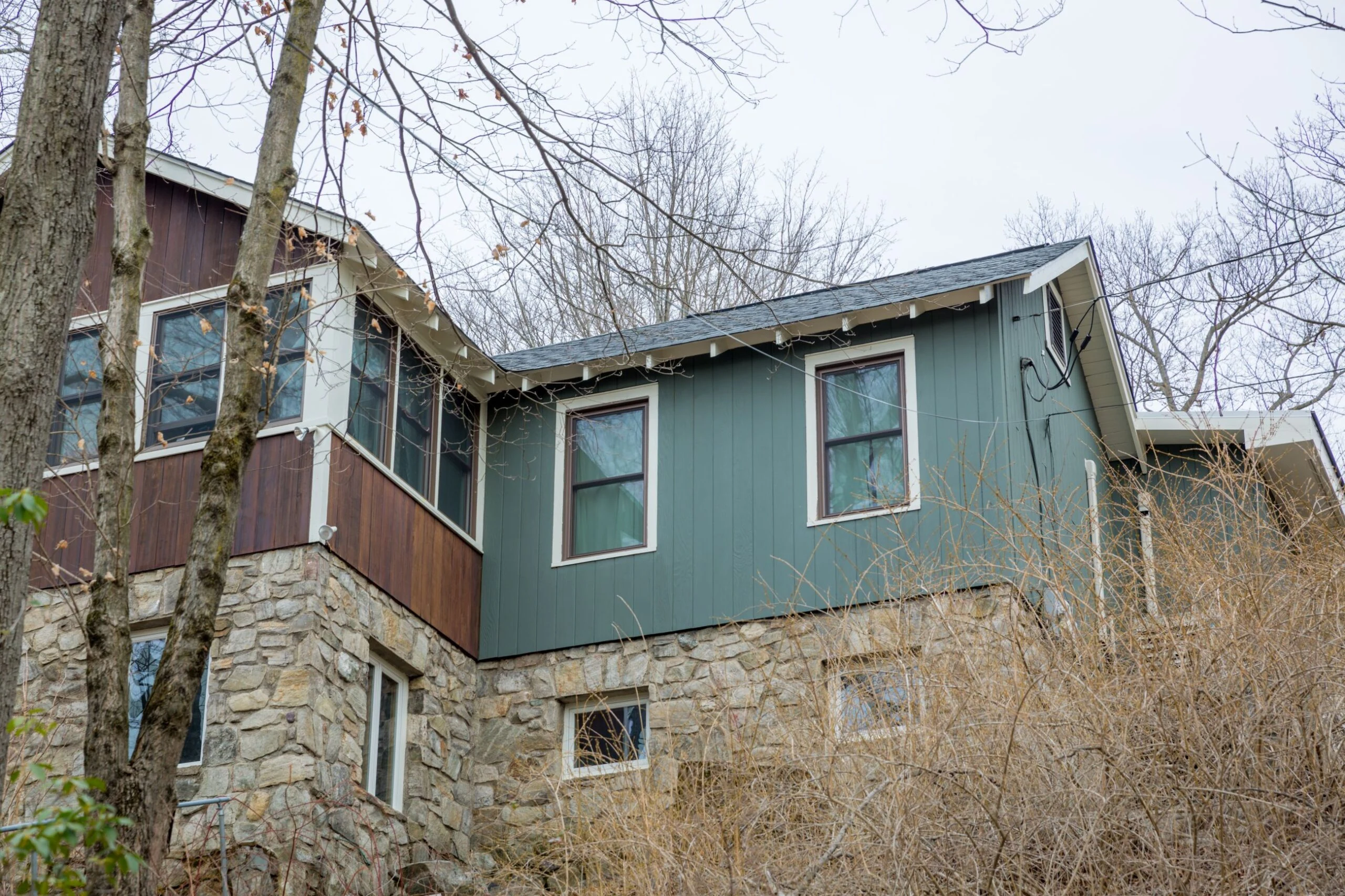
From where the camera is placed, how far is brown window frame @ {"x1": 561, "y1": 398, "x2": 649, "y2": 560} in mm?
11930

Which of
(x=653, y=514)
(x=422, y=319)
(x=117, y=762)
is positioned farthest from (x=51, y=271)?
(x=653, y=514)

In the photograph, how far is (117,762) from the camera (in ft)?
18.6

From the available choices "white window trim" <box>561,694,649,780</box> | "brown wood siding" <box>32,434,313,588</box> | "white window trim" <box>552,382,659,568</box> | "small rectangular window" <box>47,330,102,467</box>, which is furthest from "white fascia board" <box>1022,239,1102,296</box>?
"small rectangular window" <box>47,330,102,467</box>

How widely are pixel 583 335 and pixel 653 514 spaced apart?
9425 millimetres

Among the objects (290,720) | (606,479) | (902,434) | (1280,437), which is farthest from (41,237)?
(1280,437)

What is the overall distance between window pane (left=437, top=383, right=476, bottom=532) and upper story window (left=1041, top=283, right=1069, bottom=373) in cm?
507

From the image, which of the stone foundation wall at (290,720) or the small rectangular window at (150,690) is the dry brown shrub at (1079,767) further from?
the small rectangular window at (150,690)

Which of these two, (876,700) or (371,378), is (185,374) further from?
(876,700)

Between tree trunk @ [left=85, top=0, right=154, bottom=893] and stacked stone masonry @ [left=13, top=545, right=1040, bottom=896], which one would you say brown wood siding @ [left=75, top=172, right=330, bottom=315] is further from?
tree trunk @ [left=85, top=0, right=154, bottom=893]

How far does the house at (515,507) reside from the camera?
32.4 feet

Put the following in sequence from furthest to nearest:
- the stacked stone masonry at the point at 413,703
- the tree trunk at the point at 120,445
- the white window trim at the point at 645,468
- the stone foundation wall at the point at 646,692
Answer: the white window trim at the point at 645,468
the stone foundation wall at the point at 646,692
the stacked stone masonry at the point at 413,703
the tree trunk at the point at 120,445

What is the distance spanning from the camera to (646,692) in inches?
449

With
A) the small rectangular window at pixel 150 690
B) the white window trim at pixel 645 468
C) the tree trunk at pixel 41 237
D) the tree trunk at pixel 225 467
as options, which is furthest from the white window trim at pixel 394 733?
the tree trunk at pixel 41 237

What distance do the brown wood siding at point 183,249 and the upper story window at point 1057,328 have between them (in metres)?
6.22
